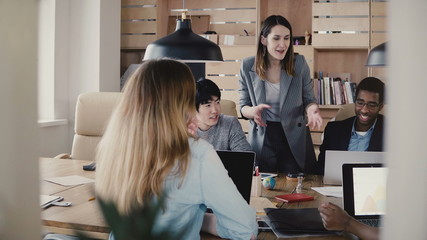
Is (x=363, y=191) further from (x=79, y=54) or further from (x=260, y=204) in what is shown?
(x=79, y=54)

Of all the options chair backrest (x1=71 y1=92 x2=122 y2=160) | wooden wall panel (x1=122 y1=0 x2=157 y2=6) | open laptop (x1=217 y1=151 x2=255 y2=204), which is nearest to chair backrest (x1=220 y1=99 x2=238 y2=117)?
chair backrest (x1=71 y1=92 x2=122 y2=160)

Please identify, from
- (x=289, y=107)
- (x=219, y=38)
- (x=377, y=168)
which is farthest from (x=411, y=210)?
(x=219, y=38)

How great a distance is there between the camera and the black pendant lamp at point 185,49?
8.31 feet

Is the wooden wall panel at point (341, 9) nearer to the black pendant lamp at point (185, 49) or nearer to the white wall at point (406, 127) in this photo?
the black pendant lamp at point (185, 49)

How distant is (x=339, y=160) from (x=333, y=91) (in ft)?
8.41

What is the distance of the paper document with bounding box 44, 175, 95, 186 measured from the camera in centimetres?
248

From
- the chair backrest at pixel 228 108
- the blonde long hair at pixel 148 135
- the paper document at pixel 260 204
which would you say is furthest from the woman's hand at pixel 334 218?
the chair backrest at pixel 228 108

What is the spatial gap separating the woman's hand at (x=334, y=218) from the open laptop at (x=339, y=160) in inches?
31.0

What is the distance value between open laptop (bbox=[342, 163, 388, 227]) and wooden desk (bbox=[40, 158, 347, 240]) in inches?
9.2

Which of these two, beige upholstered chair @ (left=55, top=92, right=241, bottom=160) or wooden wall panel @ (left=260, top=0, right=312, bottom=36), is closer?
beige upholstered chair @ (left=55, top=92, right=241, bottom=160)

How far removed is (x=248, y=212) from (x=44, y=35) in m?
3.69

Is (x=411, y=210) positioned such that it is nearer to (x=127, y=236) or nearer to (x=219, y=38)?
(x=127, y=236)

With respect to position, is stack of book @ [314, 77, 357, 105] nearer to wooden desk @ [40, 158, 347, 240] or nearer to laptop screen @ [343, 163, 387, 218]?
wooden desk @ [40, 158, 347, 240]

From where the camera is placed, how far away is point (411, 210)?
15.7 inches
